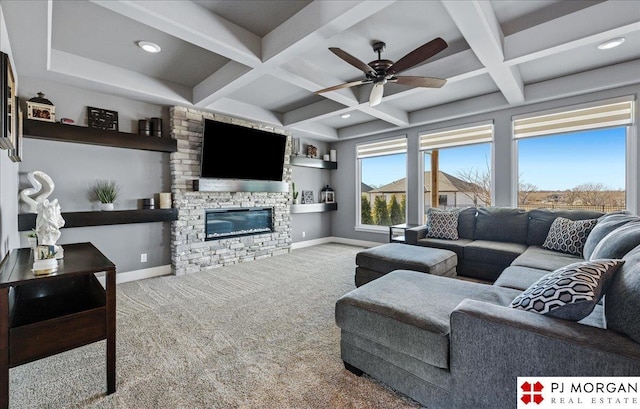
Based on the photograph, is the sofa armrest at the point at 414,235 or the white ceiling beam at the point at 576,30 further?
the sofa armrest at the point at 414,235

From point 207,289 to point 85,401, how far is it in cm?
188

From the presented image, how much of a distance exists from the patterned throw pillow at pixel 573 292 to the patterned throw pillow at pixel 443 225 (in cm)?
287

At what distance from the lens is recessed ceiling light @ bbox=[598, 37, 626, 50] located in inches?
108

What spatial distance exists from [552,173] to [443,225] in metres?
1.71

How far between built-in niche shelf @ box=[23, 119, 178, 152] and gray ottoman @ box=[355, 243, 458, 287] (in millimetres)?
3080

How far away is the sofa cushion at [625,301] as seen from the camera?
1031mm

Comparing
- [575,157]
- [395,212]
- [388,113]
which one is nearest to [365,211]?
[395,212]

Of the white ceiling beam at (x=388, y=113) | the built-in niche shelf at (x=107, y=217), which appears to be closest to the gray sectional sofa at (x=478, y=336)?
the white ceiling beam at (x=388, y=113)

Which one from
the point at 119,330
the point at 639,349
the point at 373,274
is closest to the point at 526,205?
the point at 373,274

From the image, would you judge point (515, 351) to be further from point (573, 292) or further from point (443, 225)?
point (443, 225)

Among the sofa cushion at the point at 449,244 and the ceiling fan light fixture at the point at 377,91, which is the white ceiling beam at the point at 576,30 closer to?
the ceiling fan light fixture at the point at 377,91

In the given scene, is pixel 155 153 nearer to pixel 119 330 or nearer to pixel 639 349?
pixel 119 330

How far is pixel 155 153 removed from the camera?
4.08 m

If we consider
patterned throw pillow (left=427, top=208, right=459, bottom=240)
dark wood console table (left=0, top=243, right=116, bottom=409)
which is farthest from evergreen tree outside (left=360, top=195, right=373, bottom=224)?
dark wood console table (left=0, top=243, right=116, bottom=409)
